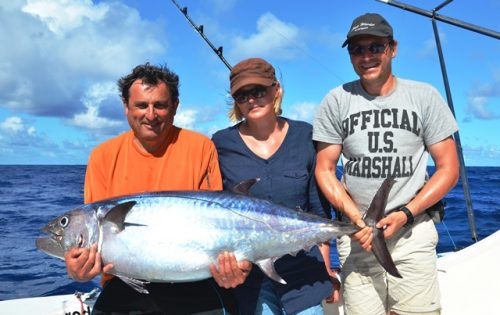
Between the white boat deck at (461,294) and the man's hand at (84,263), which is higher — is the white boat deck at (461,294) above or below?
below

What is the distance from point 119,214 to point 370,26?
5.84 feet

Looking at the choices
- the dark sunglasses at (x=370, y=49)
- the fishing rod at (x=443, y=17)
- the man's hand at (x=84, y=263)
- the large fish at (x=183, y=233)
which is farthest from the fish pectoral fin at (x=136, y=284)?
the fishing rod at (x=443, y=17)

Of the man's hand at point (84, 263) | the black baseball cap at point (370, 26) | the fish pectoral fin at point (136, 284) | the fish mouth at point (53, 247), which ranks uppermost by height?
the black baseball cap at point (370, 26)

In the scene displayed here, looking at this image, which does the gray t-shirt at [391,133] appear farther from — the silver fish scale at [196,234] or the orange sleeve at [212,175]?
the orange sleeve at [212,175]

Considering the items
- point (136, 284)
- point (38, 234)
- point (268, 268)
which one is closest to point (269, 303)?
point (268, 268)

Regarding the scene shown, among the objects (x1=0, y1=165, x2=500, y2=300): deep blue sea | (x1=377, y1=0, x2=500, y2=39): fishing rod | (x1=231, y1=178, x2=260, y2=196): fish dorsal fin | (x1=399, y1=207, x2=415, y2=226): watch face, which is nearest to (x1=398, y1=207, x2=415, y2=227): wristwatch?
(x1=399, y1=207, x2=415, y2=226): watch face

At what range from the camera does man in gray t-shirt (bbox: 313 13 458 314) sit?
272cm

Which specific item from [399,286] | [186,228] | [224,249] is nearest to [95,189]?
[186,228]

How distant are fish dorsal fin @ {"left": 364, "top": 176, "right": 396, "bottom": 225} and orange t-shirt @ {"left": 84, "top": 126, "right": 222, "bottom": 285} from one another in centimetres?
102

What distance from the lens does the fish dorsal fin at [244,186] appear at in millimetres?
2639

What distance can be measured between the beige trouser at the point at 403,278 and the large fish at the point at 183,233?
297 mm

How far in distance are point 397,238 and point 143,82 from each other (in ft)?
6.01

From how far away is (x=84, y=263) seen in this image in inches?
94.8

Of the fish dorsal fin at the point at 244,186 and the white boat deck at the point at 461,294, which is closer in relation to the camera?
the fish dorsal fin at the point at 244,186
